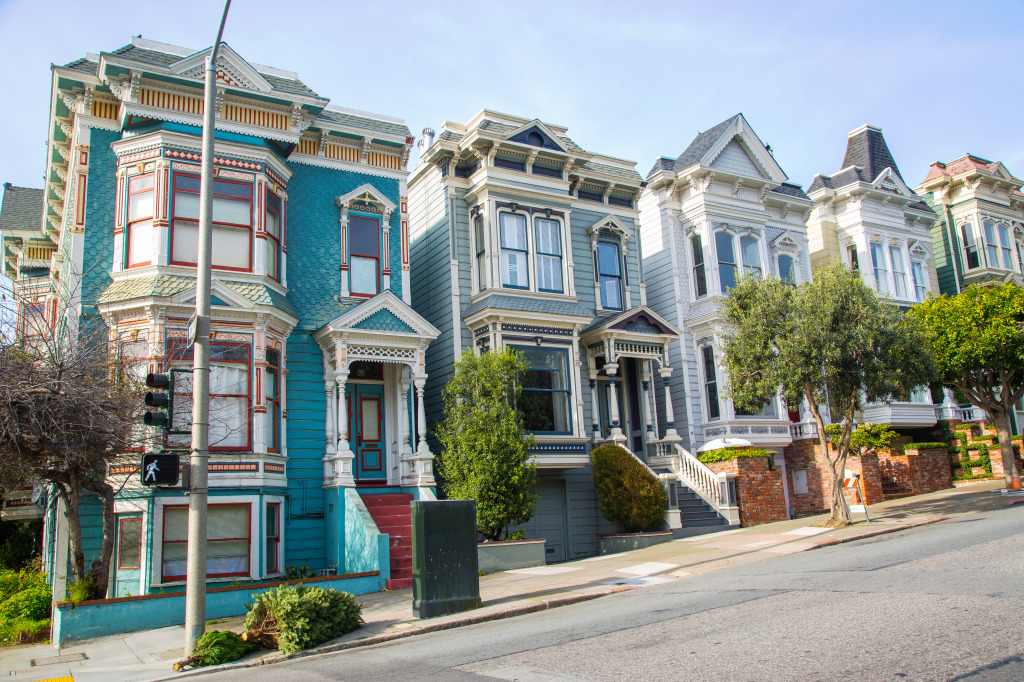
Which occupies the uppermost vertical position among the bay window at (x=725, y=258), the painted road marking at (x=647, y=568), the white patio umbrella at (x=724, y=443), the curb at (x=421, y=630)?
the bay window at (x=725, y=258)

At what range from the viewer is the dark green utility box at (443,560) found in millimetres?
11938

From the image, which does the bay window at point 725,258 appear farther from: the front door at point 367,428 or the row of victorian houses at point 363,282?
the front door at point 367,428

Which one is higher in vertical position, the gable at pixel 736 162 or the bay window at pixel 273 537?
the gable at pixel 736 162

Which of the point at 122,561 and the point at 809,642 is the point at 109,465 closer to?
the point at 122,561

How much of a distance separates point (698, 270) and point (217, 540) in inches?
666

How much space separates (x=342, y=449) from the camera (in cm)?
1789

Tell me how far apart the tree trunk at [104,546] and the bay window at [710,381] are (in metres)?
17.1

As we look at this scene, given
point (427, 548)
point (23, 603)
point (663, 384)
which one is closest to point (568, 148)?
point (663, 384)

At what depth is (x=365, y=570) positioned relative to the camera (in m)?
15.6

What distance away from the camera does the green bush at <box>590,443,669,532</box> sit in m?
19.8

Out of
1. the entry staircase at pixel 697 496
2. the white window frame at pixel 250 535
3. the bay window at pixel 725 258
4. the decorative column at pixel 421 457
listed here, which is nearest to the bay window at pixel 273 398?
the white window frame at pixel 250 535

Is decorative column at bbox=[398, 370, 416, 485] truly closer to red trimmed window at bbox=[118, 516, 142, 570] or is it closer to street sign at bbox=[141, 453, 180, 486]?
red trimmed window at bbox=[118, 516, 142, 570]

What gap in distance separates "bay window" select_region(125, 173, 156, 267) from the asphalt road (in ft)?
34.7

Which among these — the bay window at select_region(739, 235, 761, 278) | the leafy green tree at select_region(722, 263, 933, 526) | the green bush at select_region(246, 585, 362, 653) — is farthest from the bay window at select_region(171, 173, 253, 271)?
the bay window at select_region(739, 235, 761, 278)
